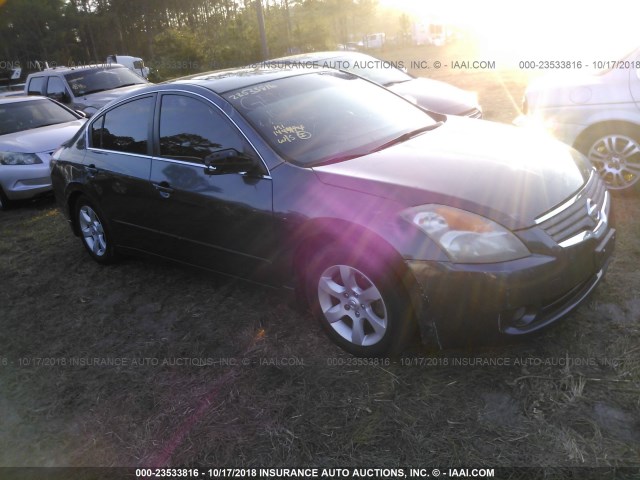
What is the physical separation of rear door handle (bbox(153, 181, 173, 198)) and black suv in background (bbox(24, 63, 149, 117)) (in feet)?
26.1

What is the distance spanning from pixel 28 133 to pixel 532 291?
809 cm

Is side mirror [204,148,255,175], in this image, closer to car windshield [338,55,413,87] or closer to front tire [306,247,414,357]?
front tire [306,247,414,357]

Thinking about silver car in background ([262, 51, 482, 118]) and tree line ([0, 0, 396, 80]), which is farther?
tree line ([0, 0, 396, 80])

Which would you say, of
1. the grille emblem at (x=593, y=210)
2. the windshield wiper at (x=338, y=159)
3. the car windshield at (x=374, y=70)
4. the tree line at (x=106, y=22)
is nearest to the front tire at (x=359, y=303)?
the windshield wiper at (x=338, y=159)

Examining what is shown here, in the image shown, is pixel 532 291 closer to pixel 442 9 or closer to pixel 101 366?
pixel 101 366

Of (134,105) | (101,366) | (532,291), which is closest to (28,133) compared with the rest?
(134,105)

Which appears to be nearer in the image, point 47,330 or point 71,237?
point 47,330

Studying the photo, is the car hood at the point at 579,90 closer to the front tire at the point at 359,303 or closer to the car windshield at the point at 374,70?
the car windshield at the point at 374,70

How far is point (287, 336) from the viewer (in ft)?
11.7

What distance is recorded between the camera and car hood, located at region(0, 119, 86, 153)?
25.5 ft

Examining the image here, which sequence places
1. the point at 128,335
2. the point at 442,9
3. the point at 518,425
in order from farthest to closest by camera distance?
the point at 442,9
the point at 128,335
the point at 518,425

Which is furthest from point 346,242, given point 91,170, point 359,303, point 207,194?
point 91,170


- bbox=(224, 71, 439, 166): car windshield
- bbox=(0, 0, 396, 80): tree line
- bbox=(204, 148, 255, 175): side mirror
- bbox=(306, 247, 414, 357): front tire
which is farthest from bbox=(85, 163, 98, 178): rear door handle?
bbox=(0, 0, 396, 80): tree line

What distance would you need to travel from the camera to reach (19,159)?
7.68 m
